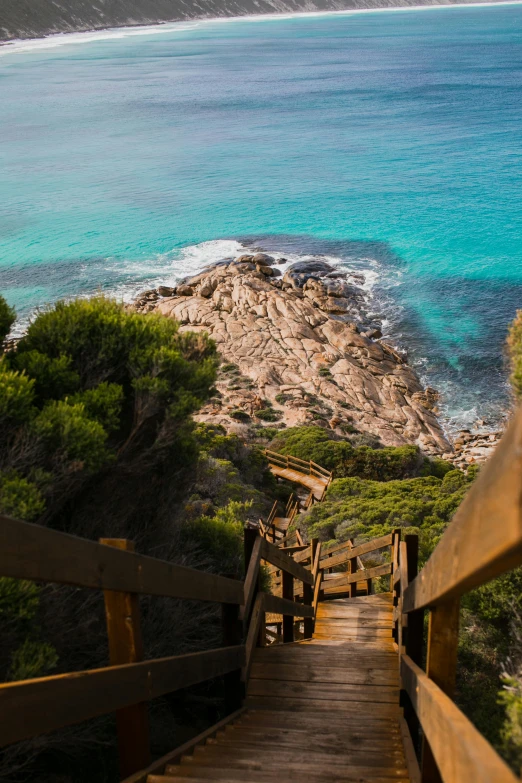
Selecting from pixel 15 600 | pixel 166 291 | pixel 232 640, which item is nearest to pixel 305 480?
pixel 232 640

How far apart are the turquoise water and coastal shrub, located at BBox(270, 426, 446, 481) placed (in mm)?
5691

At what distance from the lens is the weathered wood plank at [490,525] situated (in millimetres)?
1124

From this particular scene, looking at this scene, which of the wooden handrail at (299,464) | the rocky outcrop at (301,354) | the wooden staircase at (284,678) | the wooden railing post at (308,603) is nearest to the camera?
the wooden staircase at (284,678)

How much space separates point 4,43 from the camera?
170750mm

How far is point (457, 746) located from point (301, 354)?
33639 mm

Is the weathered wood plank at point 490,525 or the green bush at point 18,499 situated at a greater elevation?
the green bush at point 18,499

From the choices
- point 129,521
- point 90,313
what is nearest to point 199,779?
point 129,521

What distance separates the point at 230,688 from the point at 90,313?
4.25 m

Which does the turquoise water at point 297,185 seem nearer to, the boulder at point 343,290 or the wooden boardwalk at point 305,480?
the boulder at point 343,290

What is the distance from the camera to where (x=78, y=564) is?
2324mm

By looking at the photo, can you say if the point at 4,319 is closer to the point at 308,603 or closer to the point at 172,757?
the point at 308,603

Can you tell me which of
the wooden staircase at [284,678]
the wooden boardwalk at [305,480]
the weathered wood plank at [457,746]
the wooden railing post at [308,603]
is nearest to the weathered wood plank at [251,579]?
the wooden staircase at [284,678]

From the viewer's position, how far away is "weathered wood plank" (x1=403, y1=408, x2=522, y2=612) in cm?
112

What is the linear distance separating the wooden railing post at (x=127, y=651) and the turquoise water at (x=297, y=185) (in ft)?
91.7
